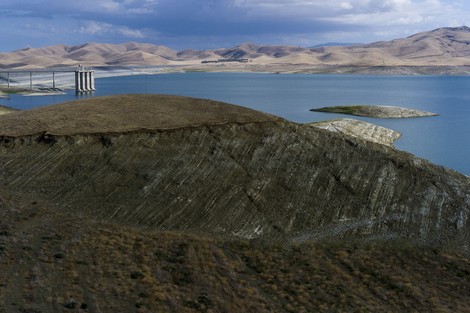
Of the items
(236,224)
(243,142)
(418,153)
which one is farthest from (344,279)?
(418,153)

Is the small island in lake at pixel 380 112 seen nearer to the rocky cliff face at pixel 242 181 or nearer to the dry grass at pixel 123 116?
the dry grass at pixel 123 116

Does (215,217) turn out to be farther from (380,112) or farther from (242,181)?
(380,112)

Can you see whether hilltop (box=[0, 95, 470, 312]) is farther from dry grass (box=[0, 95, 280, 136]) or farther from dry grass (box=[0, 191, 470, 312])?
dry grass (box=[0, 95, 280, 136])

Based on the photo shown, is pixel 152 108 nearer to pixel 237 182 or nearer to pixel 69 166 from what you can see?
pixel 69 166

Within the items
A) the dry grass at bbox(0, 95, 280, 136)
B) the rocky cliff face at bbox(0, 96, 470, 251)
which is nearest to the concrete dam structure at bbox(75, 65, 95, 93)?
the dry grass at bbox(0, 95, 280, 136)

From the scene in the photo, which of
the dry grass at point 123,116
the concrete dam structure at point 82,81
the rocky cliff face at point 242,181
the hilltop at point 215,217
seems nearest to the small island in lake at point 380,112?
the dry grass at point 123,116
